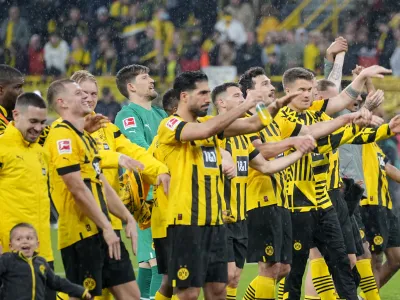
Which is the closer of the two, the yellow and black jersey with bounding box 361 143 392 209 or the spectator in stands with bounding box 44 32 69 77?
the yellow and black jersey with bounding box 361 143 392 209

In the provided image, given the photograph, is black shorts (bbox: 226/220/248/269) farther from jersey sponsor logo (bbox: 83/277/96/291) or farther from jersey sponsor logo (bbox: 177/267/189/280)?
jersey sponsor logo (bbox: 83/277/96/291)

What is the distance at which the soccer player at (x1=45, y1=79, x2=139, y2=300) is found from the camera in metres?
6.97

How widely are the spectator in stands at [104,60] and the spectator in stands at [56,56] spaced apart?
568 mm

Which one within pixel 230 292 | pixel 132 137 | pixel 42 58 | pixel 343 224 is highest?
pixel 42 58

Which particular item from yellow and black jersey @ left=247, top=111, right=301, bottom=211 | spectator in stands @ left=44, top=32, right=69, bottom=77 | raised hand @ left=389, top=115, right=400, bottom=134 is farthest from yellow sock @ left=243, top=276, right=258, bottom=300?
spectator in stands @ left=44, top=32, right=69, bottom=77

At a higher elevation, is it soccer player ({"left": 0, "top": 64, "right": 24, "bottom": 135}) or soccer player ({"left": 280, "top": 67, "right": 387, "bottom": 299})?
soccer player ({"left": 0, "top": 64, "right": 24, "bottom": 135})

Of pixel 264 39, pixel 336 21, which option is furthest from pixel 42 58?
pixel 336 21

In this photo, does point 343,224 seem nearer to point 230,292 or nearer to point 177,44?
point 230,292

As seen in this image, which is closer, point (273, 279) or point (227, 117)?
point (227, 117)

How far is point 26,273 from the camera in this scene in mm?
6617

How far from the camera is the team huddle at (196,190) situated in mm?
6941

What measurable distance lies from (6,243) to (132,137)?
8.68ft

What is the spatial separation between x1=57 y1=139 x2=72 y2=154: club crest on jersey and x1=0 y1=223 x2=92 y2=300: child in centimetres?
60

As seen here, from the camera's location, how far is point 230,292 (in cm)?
884
